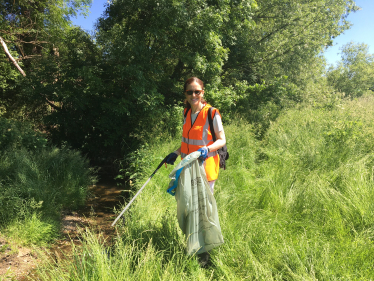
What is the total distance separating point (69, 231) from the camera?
173 inches

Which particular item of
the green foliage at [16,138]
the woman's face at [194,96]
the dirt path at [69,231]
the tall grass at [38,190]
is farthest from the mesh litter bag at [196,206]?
the green foliage at [16,138]

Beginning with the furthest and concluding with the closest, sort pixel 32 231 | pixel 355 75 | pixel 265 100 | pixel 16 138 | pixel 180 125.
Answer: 1. pixel 355 75
2. pixel 265 100
3. pixel 180 125
4. pixel 16 138
5. pixel 32 231

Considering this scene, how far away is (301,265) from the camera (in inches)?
84.6

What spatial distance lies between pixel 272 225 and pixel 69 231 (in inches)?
141

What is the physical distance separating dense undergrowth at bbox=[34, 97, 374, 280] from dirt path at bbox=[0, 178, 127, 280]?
52cm

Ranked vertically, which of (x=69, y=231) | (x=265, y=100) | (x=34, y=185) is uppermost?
(x=265, y=100)

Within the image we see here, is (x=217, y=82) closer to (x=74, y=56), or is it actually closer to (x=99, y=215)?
(x=74, y=56)

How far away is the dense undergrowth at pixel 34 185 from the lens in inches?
154

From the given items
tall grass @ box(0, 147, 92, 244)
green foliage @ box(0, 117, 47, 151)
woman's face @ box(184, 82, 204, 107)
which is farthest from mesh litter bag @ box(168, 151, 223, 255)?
green foliage @ box(0, 117, 47, 151)

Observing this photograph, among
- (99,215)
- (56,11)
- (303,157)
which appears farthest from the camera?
(56,11)

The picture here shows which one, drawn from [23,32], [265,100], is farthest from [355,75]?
[23,32]

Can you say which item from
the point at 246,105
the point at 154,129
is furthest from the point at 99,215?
the point at 246,105

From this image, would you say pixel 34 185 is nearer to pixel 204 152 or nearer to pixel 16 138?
pixel 16 138

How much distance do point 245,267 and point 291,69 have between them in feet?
36.7
